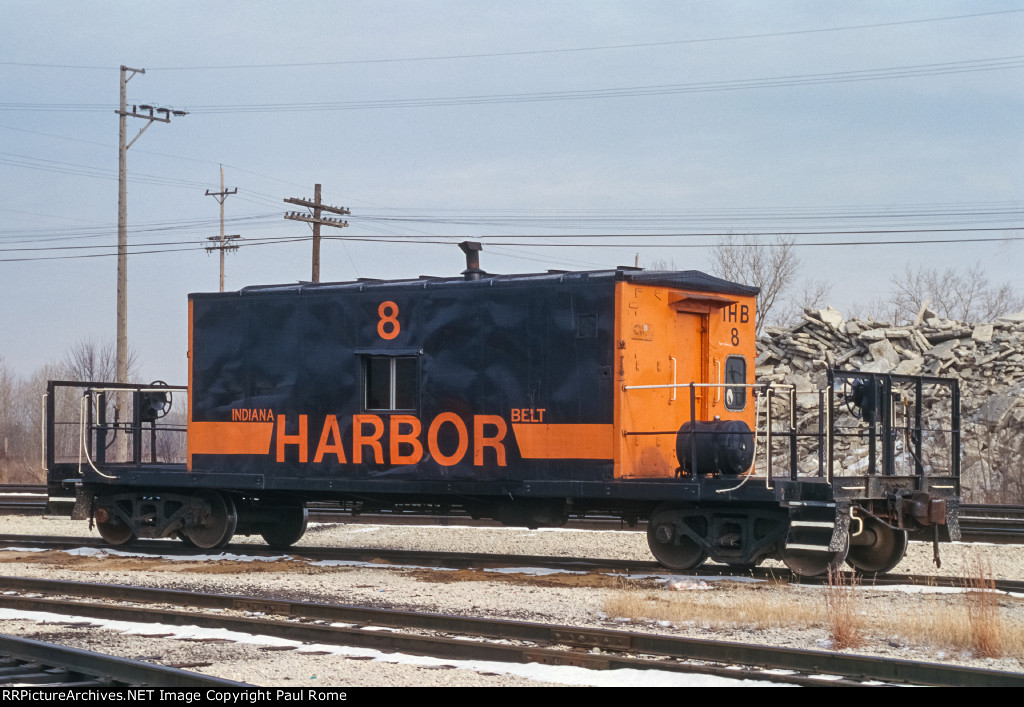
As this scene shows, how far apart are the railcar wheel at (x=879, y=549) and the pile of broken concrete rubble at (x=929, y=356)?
1492 cm

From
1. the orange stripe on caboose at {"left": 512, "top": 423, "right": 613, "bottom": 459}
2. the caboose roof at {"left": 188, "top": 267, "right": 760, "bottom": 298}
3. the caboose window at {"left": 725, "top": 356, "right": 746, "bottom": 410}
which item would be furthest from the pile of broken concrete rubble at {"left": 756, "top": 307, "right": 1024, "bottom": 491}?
the orange stripe on caboose at {"left": 512, "top": 423, "right": 613, "bottom": 459}

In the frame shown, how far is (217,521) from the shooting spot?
14.7 m

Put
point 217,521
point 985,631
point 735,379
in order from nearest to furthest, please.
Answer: point 985,631 < point 735,379 < point 217,521

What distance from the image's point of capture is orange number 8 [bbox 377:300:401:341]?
13.5 metres

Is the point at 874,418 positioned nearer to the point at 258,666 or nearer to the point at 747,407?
the point at 747,407

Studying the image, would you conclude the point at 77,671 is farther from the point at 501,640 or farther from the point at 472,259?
the point at 472,259

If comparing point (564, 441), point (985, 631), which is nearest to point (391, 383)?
point (564, 441)

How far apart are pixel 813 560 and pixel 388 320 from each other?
549 centimetres

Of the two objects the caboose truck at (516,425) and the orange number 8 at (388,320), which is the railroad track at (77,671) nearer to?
the caboose truck at (516,425)

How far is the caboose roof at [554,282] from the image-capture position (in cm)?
1234

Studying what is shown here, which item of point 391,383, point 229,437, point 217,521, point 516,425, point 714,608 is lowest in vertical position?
point 714,608

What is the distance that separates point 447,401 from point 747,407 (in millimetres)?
3515

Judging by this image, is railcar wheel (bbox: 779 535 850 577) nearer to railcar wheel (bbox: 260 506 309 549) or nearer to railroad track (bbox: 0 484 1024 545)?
railroad track (bbox: 0 484 1024 545)

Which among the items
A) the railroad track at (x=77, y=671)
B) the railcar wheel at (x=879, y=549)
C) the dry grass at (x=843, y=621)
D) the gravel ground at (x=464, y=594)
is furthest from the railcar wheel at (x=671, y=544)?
the railroad track at (x=77, y=671)
